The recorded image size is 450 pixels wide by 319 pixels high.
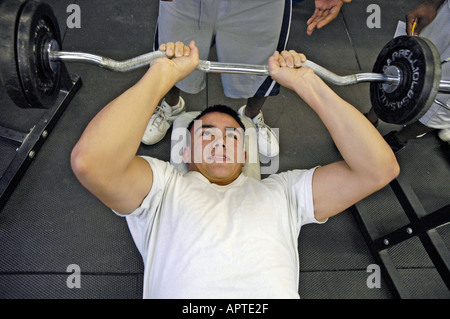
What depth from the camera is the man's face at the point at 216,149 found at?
3.90ft

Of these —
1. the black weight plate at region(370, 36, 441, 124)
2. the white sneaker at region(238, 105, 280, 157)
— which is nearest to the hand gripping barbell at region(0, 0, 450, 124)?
the black weight plate at region(370, 36, 441, 124)

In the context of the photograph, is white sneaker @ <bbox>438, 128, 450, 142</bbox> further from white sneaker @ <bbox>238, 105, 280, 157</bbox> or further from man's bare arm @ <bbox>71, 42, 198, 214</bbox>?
man's bare arm @ <bbox>71, 42, 198, 214</bbox>

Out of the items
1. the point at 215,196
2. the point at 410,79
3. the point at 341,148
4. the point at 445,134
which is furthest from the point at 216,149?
the point at 445,134

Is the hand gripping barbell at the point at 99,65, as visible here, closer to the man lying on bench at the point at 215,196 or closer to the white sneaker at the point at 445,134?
the man lying on bench at the point at 215,196

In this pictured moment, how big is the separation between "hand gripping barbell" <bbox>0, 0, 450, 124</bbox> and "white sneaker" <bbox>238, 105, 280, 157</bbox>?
71 cm

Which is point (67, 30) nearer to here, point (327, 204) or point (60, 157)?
point (60, 157)

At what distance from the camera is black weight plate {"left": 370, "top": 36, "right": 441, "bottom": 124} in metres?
0.83

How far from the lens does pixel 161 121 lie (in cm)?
167

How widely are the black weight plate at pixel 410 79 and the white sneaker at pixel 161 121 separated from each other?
1.09 meters

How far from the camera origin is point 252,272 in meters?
0.94

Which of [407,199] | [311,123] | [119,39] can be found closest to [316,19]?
[311,123]

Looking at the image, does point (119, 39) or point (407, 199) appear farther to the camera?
point (119, 39)

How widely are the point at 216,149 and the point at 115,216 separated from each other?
0.67 meters
